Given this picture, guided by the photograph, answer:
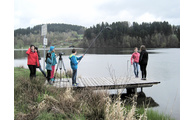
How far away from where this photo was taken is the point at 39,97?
4.12 meters

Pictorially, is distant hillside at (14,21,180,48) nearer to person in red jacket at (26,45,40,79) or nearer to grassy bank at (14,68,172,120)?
person in red jacket at (26,45,40,79)

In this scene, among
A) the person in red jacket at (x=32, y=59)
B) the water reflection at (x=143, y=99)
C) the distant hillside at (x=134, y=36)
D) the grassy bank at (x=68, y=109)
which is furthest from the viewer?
the distant hillside at (x=134, y=36)

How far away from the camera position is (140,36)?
59312 mm

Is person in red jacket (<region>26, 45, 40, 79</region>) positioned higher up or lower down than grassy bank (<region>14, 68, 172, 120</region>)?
higher up

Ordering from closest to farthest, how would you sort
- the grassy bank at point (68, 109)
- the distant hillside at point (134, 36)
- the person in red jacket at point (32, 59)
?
the grassy bank at point (68, 109), the person in red jacket at point (32, 59), the distant hillside at point (134, 36)

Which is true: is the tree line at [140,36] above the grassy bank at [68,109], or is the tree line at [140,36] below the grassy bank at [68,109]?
above

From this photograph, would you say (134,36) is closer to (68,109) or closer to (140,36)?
(140,36)

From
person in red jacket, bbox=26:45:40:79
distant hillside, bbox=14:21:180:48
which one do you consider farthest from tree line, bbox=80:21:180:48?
person in red jacket, bbox=26:45:40:79

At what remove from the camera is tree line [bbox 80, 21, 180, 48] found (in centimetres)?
5656

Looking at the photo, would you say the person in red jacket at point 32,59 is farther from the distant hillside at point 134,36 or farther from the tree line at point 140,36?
the tree line at point 140,36

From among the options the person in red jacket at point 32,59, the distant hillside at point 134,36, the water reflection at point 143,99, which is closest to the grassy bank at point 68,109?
the person in red jacket at point 32,59

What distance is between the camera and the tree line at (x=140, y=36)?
56.6 m
